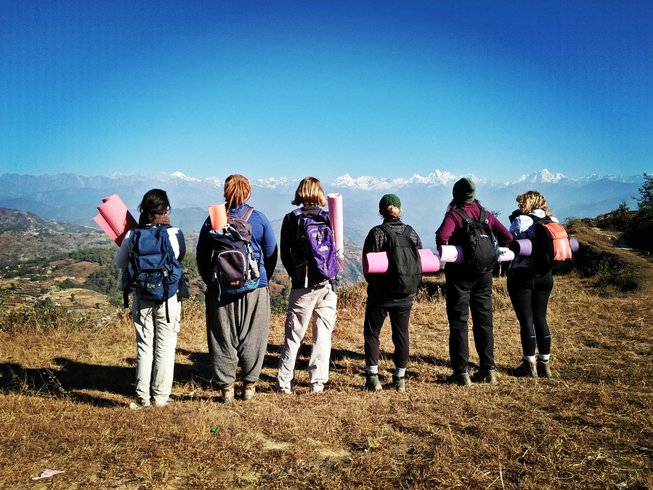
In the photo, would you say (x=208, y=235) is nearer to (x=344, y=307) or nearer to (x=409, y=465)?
(x=409, y=465)

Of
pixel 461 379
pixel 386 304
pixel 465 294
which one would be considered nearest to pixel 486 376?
pixel 461 379

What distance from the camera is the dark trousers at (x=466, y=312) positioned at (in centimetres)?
506

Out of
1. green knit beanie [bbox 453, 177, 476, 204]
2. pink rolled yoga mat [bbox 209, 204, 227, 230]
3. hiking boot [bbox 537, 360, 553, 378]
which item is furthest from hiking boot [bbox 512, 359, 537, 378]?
pink rolled yoga mat [bbox 209, 204, 227, 230]

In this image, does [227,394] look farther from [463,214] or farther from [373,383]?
[463,214]

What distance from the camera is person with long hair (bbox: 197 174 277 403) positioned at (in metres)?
4.50

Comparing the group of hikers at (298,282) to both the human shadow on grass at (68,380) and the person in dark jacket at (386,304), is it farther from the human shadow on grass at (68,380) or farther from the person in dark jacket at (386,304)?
the human shadow on grass at (68,380)

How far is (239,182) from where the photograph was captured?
14.8 ft

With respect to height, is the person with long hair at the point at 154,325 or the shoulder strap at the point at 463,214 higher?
the shoulder strap at the point at 463,214

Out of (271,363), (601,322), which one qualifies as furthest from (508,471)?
(601,322)

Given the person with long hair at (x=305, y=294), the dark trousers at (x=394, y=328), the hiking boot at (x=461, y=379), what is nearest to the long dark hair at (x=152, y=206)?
the person with long hair at (x=305, y=294)

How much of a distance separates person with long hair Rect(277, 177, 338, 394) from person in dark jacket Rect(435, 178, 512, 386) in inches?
57.8

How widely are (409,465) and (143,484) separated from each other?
72.0 inches

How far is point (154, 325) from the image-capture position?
14.5ft

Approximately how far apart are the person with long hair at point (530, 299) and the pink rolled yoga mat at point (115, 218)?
4657 mm
